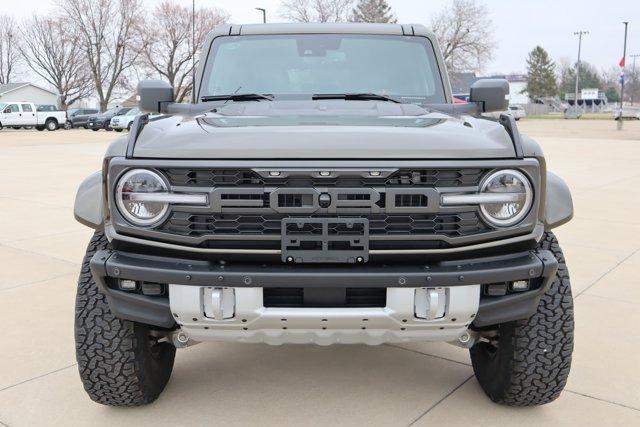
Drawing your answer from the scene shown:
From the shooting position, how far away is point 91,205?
2.69 metres

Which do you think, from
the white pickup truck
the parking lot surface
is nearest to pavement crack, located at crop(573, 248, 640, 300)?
the parking lot surface

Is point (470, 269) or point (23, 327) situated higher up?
point (470, 269)

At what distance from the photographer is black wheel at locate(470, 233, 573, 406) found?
2.67 meters

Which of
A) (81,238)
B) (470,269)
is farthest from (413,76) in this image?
(81,238)

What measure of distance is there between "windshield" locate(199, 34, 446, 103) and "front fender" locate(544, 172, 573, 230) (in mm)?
1124

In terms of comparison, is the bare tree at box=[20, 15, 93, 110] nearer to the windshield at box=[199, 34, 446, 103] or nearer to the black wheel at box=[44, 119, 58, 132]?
the black wheel at box=[44, 119, 58, 132]

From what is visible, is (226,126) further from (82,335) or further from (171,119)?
(82,335)

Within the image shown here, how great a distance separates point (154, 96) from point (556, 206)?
2214mm

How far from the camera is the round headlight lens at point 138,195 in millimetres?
2369

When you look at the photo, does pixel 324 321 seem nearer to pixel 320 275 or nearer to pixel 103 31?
pixel 320 275

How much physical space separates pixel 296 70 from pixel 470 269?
6.25 ft

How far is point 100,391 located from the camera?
9.05ft

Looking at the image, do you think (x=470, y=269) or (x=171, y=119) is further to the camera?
(x=171, y=119)

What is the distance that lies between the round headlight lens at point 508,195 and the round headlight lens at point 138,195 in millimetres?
1185
